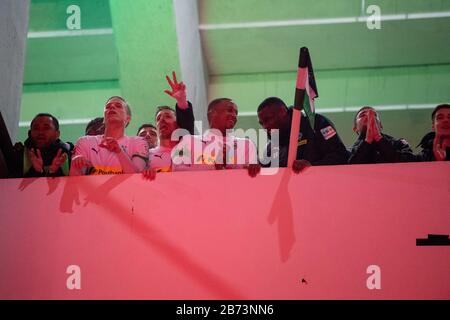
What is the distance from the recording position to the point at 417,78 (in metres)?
5.70

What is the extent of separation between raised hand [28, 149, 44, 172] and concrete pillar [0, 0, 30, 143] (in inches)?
31.9

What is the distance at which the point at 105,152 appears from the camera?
2.53 m

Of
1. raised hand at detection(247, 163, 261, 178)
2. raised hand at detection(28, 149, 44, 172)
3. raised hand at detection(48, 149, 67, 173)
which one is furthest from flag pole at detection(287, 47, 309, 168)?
raised hand at detection(28, 149, 44, 172)

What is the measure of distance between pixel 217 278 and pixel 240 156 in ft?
2.16

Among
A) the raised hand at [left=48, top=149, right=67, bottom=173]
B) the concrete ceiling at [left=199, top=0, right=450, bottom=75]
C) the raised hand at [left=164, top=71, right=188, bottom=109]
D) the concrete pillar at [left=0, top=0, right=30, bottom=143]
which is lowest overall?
the raised hand at [left=48, top=149, right=67, bottom=173]

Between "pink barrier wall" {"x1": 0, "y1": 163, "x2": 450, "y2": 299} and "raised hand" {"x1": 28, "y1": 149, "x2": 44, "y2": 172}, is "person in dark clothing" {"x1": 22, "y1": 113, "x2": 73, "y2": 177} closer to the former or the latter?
"raised hand" {"x1": 28, "y1": 149, "x2": 44, "y2": 172}

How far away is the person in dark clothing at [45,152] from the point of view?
2.47 m

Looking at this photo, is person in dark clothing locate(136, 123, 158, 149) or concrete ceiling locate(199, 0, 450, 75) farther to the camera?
concrete ceiling locate(199, 0, 450, 75)

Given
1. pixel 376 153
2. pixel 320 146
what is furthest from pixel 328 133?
pixel 376 153

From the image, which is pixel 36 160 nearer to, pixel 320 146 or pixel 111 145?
pixel 111 145

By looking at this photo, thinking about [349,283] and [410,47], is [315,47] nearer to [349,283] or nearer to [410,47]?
[410,47]

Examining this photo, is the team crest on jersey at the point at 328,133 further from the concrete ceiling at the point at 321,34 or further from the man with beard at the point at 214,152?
the concrete ceiling at the point at 321,34

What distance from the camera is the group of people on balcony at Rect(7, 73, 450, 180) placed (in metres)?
2.43

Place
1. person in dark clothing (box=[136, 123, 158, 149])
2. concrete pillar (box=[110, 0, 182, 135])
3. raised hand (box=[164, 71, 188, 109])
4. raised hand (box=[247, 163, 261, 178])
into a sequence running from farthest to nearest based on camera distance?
1. concrete pillar (box=[110, 0, 182, 135])
2. person in dark clothing (box=[136, 123, 158, 149])
3. raised hand (box=[164, 71, 188, 109])
4. raised hand (box=[247, 163, 261, 178])
